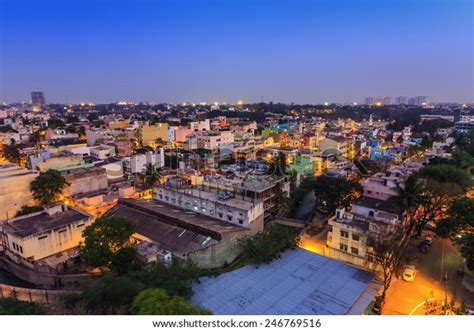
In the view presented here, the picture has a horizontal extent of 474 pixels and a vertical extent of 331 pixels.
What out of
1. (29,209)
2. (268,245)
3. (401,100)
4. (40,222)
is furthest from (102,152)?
(401,100)

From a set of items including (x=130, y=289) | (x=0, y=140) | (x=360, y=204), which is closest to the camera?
(x=130, y=289)

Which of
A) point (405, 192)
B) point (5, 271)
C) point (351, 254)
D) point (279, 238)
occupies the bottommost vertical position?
point (5, 271)

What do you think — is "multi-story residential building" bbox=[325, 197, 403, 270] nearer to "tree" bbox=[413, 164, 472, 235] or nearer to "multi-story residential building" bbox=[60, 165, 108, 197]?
"tree" bbox=[413, 164, 472, 235]

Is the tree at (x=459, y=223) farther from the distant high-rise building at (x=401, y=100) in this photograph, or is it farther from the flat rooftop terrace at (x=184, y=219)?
the distant high-rise building at (x=401, y=100)

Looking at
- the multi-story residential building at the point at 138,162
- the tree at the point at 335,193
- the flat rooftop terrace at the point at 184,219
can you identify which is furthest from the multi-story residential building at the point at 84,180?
the tree at the point at 335,193

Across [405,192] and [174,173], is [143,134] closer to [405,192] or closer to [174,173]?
[174,173]
